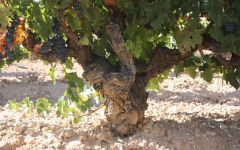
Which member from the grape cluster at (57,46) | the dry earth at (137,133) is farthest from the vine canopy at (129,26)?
the dry earth at (137,133)

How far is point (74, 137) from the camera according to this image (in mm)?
4211

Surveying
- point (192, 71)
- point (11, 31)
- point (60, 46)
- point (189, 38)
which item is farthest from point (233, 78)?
point (11, 31)

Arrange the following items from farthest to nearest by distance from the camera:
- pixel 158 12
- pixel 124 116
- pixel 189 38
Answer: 1. pixel 124 116
2. pixel 189 38
3. pixel 158 12

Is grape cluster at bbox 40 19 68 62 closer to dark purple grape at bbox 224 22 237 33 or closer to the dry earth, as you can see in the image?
the dry earth

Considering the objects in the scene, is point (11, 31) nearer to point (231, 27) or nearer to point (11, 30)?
point (11, 30)

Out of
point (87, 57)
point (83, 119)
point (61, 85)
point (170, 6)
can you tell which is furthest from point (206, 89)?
point (170, 6)

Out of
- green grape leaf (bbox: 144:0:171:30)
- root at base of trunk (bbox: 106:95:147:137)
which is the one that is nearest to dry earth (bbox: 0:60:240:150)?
root at base of trunk (bbox: 106:95:147:137)

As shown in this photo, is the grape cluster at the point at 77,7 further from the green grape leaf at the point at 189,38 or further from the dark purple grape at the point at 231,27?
the dark purple grape at the point at 231,27

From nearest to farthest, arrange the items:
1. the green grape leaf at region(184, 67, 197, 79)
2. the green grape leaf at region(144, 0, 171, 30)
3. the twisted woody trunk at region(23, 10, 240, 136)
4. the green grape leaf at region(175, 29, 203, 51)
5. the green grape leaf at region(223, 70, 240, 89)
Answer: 1. the green grape leaf at region(144, 0, 171, 30)
2. the green grape leaf at region(175, 29, 203, 51)
3. the twisted woody trunk at region(23, 10, 240, 136)
4. the green grape leaf at region(223, 70, 240, 89)
5. the green grape leaf at region(184, 67, 197, 79)

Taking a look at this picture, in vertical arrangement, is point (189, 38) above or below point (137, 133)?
above

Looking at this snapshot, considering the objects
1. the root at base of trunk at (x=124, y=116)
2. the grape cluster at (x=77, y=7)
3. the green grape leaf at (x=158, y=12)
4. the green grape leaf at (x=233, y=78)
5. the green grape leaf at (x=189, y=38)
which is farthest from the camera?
the root at base of trunk at (x=124, y=116)

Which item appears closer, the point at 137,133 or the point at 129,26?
the point at 129,26

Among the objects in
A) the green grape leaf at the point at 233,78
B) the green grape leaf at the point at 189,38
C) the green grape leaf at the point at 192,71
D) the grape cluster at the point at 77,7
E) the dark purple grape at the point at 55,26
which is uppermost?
the grape cluster at the point at 77,7

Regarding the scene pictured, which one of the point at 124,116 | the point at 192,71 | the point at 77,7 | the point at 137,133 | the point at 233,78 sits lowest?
the point at 137,133
